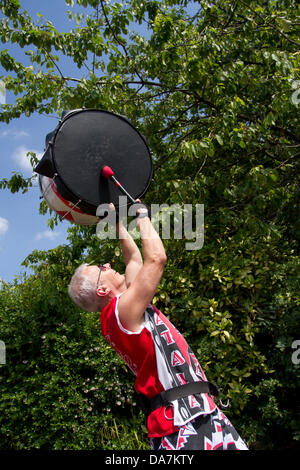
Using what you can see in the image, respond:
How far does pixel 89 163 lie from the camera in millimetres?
1932

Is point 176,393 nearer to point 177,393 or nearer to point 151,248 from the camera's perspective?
point 177,393

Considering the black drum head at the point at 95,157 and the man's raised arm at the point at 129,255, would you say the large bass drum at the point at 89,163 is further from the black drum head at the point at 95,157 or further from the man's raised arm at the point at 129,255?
the man's raised arm at the point at 129,255

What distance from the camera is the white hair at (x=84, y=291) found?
1.95 m

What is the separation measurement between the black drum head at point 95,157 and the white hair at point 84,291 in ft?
1.10

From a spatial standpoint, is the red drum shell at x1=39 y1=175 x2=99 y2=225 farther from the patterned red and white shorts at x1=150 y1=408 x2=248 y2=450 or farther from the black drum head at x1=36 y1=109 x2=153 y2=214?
the patterned red and white shorts at x1=150 y1=408 x2=248 y2=450

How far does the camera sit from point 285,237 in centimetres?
505

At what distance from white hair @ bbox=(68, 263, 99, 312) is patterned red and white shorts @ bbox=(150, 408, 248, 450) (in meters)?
0.68

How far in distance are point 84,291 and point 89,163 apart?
63 centimetres

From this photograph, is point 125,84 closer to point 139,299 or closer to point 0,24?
point 0,24

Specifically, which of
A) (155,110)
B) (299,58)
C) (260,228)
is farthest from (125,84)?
(260,228)

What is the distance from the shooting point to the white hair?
1.95m

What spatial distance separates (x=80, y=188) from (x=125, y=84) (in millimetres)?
3579

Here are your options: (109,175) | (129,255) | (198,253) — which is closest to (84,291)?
(129,255)
